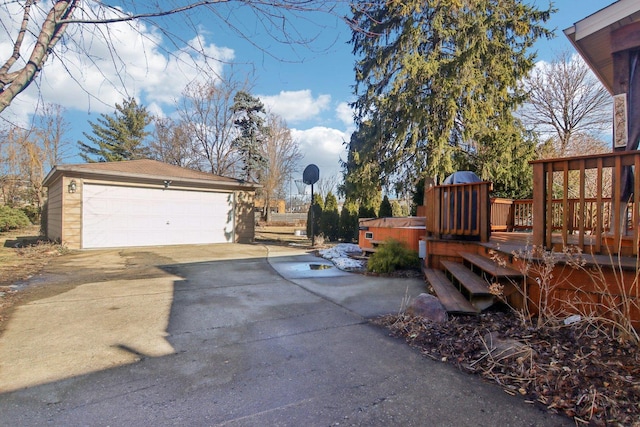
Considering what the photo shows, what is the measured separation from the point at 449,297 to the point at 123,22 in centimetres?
450

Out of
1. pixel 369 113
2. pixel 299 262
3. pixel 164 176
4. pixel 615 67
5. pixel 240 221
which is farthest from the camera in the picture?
pixel 240 221

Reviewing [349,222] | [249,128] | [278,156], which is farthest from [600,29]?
[278,156]

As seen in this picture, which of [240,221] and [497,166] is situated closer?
[497,166]

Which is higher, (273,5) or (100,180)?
(273,5)

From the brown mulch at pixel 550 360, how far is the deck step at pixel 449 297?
0.33ft

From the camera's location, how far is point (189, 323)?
3.67 meters

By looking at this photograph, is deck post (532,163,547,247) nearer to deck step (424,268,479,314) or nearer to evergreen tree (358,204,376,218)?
deck step (424,268,479,314)

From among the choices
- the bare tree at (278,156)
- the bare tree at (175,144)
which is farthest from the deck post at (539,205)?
Result: the bare tree at (278,156)

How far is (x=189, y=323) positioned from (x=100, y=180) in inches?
375

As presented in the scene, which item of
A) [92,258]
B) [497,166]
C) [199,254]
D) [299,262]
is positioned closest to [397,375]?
[299,262]

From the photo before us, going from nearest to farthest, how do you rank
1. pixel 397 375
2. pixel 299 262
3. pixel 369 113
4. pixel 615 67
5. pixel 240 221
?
pixel 397 375
pixel 615 67
pixel 299 262
pixel 369 113
pixel 240 221

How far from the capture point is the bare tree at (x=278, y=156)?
2811 centimetres

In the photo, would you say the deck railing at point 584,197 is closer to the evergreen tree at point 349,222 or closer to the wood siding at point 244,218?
the evergreen tree at point 349,222

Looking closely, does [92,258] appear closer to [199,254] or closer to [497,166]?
[199,254]
